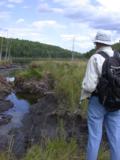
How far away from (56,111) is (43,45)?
13938cm

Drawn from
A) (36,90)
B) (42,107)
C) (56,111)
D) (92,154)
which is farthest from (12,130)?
(36,90)

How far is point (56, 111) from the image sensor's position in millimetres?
14117

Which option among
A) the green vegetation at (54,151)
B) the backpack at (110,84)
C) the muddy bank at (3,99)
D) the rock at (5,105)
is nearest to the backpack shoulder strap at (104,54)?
the backpack at (110,84)

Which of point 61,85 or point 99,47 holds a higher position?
point 99,47

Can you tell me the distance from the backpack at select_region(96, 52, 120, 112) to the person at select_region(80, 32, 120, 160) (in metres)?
0.09

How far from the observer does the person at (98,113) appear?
6.06 metres

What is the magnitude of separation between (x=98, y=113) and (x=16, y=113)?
34.8ft

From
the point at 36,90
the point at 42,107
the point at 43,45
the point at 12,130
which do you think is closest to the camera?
the point at 12,130

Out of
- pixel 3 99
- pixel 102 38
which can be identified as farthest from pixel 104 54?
pixel 3 99

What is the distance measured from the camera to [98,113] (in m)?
6.19

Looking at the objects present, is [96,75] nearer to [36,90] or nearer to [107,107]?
[107,107]

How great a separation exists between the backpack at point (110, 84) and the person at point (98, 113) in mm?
89

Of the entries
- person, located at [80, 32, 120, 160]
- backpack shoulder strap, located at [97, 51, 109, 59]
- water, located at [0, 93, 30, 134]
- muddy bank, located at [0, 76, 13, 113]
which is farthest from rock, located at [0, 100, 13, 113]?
backpack shoulder strap, located at [97, 51, 109, 59]

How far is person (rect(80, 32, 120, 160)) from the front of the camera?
239 inches
